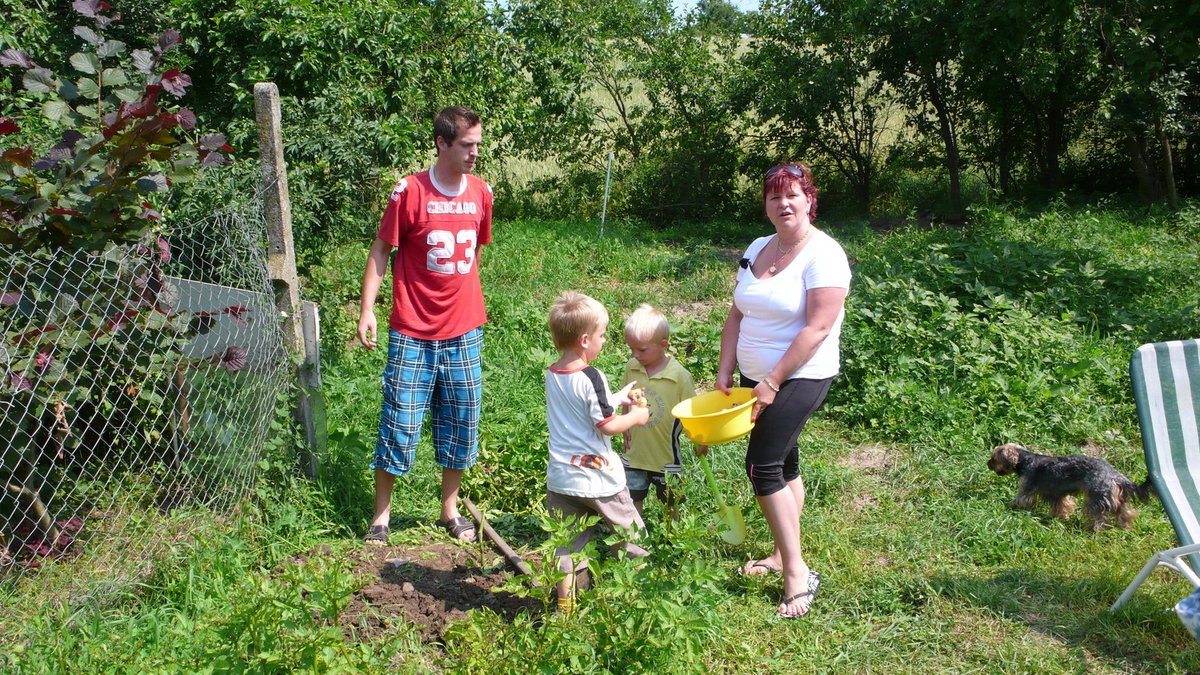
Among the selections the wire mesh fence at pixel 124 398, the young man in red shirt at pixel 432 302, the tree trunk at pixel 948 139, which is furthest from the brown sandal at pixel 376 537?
the tree trunk at pixel 948 139

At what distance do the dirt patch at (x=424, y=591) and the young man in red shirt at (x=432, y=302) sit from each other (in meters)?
0.16

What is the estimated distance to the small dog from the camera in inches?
169

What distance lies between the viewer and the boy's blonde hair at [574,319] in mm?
3416

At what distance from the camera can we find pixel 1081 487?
4344mm

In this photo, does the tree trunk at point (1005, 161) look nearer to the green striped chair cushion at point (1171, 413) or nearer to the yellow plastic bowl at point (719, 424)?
the green striped chair cushion at point (1171, 413)

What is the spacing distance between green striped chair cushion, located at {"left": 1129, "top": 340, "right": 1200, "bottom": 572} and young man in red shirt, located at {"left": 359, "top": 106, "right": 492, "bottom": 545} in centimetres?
279

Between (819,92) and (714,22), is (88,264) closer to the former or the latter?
(819,92)

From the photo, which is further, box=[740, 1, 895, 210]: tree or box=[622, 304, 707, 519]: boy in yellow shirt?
box=[740, 1, 895, 210]: tree

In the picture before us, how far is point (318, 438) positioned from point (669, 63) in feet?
28.5

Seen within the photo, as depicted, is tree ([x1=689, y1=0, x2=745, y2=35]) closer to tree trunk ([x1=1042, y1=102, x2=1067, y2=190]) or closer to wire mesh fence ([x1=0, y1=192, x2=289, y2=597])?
tree trunk ([x1=1042, y1=102, x2=1067, y2=190])

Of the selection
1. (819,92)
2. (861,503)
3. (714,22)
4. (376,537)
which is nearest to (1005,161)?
(819,92)

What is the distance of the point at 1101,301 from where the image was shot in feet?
22.2

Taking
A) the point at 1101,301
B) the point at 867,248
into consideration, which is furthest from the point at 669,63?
the point at 1101,301

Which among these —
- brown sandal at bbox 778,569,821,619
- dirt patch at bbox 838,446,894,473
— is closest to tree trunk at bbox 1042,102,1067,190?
dirt patch at bbox 838,446,894,473
